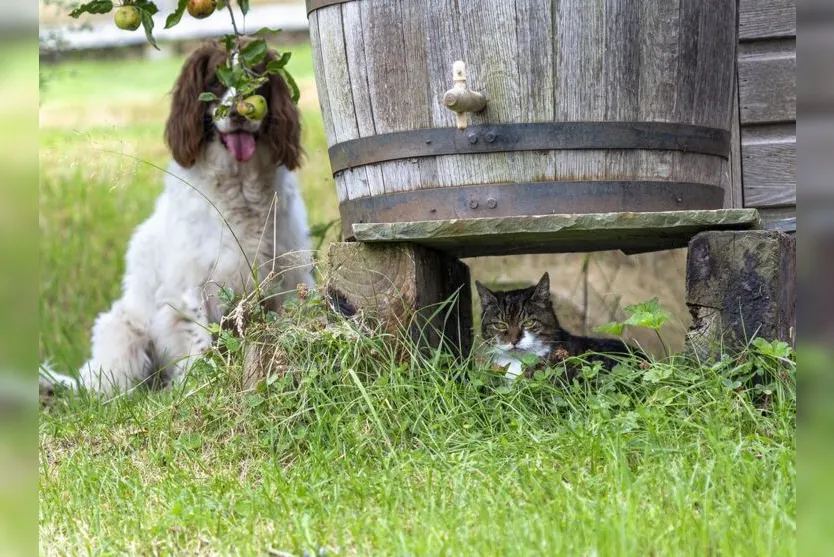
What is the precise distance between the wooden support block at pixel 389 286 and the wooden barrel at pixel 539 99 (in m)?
0.13

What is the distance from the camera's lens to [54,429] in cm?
323

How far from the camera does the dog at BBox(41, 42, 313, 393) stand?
406 centimetres

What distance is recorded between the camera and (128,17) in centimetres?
287

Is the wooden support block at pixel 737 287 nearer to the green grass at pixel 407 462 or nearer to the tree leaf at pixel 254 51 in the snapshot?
the green grass at pixel 407 462

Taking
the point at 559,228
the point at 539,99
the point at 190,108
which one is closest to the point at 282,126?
the point at 190,108

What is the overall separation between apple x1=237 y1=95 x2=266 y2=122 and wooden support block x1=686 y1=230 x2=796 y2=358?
59.0 inches

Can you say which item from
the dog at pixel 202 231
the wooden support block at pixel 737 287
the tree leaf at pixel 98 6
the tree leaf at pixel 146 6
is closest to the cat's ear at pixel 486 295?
the dog at pixel 202 231

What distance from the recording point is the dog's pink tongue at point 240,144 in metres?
4.06

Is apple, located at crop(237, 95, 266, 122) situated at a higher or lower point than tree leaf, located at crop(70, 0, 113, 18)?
lower

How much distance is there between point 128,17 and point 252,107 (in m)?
0.55

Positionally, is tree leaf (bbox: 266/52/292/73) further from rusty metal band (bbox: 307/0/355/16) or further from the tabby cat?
the tabby cat

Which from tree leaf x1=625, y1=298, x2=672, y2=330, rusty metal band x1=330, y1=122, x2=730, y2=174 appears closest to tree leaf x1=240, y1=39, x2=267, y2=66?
rusty metal band x1=330, y1=122, x2=730, y2=174
